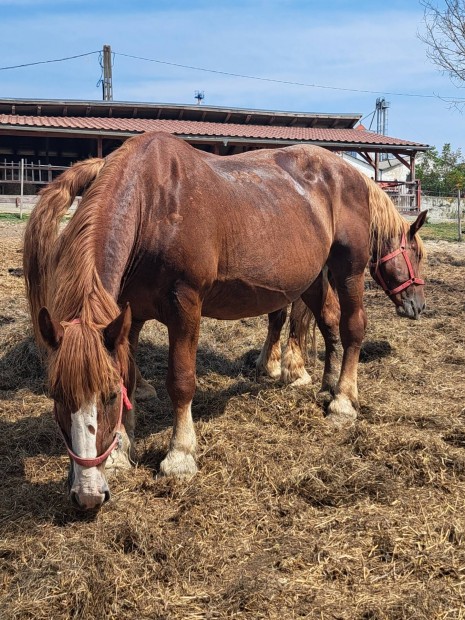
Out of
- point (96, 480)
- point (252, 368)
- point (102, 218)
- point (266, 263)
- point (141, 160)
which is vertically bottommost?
point (252, 368)

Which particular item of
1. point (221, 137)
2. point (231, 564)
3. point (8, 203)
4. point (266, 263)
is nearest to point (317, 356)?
point (266, 263)

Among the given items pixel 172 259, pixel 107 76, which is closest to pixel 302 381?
pixel 172 259

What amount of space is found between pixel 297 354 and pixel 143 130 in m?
17.1

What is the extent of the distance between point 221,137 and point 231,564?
64.6 feet

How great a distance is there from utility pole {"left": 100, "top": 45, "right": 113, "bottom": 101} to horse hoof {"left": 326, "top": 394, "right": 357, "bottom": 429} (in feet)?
115

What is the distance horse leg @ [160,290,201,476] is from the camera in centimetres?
359

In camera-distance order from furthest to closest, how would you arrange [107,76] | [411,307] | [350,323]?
[107,76]
[411,307]
[350,323]

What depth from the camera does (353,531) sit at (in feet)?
9.93

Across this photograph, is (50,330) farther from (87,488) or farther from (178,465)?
(178,465)

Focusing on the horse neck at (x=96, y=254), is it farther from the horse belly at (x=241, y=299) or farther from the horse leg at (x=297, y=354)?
the horse leg at (x=297, y=354)

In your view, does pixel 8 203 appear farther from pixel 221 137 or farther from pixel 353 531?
pixel 353 531

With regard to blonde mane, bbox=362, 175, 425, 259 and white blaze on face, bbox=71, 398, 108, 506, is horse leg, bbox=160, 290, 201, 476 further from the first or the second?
blonde mane, bbox=362, 175, 425, 259

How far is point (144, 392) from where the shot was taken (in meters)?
5.00

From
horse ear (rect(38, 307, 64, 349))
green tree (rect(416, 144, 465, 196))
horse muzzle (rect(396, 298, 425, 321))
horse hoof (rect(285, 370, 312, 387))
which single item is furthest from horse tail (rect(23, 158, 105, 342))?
green tree (rect(416, 144, 465, 196))
